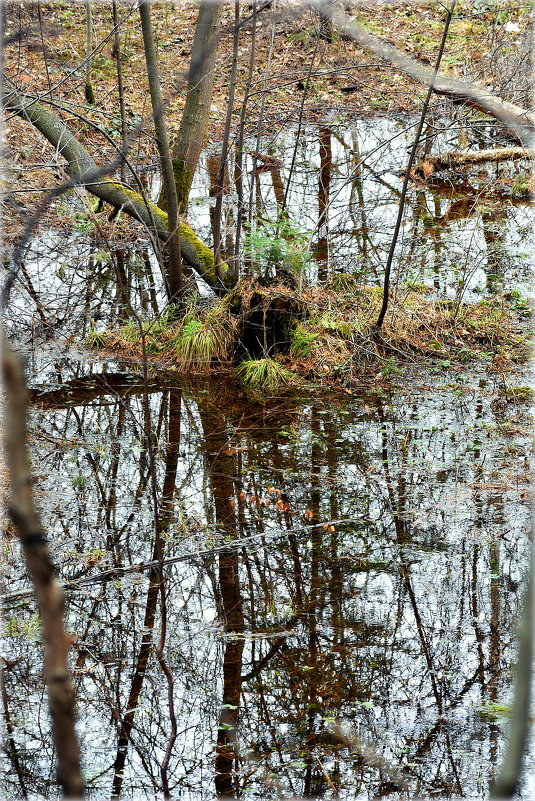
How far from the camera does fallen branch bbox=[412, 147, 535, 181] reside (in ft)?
42.7

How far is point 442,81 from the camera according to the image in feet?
20.2

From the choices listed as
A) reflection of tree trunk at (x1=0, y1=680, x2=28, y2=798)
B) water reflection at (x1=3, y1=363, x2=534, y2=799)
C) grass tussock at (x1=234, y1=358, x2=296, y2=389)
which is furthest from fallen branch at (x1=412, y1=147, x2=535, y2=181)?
reflection of tree trunk at (x1=0, y1=680, x2=28, y2=798)

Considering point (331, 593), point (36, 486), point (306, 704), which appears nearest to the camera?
point (306, 704)

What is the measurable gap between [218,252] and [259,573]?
4.49 metres

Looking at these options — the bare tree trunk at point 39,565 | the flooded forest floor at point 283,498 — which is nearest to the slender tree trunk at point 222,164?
the flooded forest floor at point 283,498

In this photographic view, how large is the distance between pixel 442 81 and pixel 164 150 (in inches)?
120

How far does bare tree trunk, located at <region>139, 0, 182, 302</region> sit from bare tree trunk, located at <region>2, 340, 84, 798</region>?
6096 mm

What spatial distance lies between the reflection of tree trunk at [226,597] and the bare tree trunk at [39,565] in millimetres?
2906

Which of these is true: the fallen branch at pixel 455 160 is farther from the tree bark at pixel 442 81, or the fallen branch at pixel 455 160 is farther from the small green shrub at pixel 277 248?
the small green shrub at pixel 277 248

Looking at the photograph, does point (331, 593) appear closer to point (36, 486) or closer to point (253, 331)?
point (36, 486)

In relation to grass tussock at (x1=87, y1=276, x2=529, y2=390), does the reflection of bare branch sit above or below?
below

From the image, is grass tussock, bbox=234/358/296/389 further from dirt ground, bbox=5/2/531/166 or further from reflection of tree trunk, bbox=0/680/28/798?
dirt ground, bbox=5/2/531/166

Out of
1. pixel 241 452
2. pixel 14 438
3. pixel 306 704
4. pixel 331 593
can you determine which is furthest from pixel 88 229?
pixel 14 438

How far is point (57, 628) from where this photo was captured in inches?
36.5
